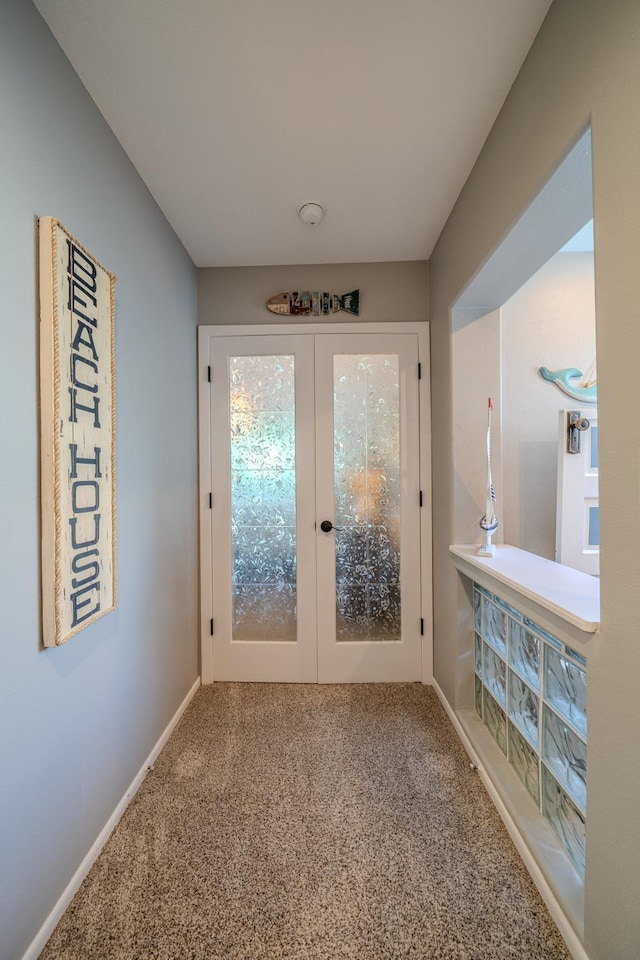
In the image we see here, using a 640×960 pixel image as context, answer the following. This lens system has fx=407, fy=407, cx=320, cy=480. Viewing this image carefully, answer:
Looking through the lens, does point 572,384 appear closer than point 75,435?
No

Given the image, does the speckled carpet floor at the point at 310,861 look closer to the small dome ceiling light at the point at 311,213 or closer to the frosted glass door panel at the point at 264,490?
the frosted glass door panel at the point at 264,490

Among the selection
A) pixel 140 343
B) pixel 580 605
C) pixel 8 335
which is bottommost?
pixel 580 605

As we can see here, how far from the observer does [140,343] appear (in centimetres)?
175

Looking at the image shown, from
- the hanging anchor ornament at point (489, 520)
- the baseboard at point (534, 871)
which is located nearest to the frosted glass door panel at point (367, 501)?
the hanging anchor ornament at point (489, 520)

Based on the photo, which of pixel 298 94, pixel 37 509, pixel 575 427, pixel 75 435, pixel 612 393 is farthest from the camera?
pixel 575 427

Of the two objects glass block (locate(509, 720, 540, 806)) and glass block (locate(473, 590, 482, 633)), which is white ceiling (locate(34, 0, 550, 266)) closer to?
glass block (locate(473, 590, 482, 633))

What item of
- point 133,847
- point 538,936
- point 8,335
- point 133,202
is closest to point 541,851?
point 538,936

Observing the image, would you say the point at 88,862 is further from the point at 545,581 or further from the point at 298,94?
the point at 298,94

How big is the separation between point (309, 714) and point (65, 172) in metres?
2.48

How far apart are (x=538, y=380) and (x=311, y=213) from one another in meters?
1.53

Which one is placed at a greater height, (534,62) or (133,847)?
(534,62)

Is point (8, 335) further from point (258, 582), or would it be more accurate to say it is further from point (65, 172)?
point (258, 582)

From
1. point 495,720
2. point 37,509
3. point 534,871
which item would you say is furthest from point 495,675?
point 37,509

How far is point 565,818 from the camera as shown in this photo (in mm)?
1264
